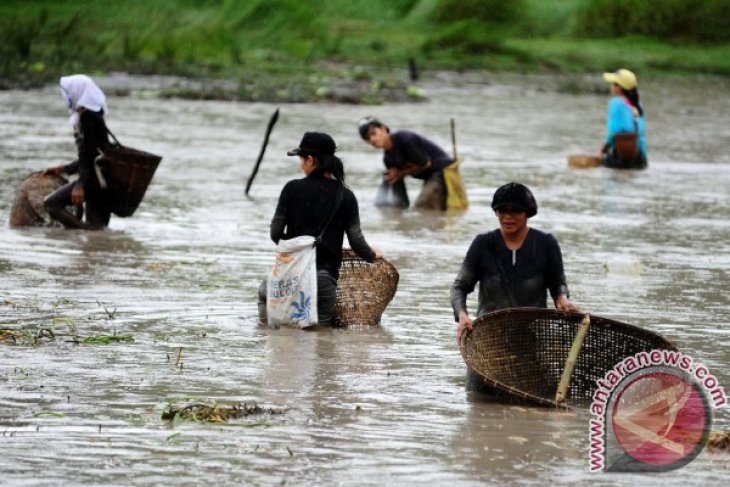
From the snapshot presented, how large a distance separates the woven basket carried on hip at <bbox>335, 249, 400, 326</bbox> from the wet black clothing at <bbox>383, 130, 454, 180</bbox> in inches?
235

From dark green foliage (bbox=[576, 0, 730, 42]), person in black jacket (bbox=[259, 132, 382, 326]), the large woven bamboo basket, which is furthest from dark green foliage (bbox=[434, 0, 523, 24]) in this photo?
the large woven bamboo basket

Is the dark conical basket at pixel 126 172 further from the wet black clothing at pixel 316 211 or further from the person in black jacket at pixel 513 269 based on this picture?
the person in black jacket at pixel 513 269

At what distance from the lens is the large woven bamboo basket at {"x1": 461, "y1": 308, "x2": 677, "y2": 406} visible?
777 centimetres

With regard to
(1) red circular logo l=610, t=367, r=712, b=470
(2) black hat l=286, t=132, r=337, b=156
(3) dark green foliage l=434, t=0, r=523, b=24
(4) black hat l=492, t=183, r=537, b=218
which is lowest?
(1) red circular logo l=610, t=367, r=712, b=470

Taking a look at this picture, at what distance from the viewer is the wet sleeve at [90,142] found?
43.4 ft

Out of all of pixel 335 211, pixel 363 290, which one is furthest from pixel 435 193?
pixel 335 211

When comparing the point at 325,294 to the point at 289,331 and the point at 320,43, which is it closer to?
the point at 289,331

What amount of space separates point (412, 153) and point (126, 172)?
366 cm

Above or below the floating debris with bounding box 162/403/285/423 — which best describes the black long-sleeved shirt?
above

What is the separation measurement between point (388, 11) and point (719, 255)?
120 ft

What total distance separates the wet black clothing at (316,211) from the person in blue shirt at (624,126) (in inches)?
412

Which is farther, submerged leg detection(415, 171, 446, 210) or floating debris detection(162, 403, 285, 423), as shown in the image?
submerged leg detection(415, 171, 446, 210)

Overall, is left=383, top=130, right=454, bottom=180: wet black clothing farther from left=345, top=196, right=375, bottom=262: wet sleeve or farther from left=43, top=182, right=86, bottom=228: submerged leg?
left=345, top=196, right=375, bottom=262: wet sleeve

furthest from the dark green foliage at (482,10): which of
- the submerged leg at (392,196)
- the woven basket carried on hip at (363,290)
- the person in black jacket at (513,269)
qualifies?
the person in black jacket at (513,269)
